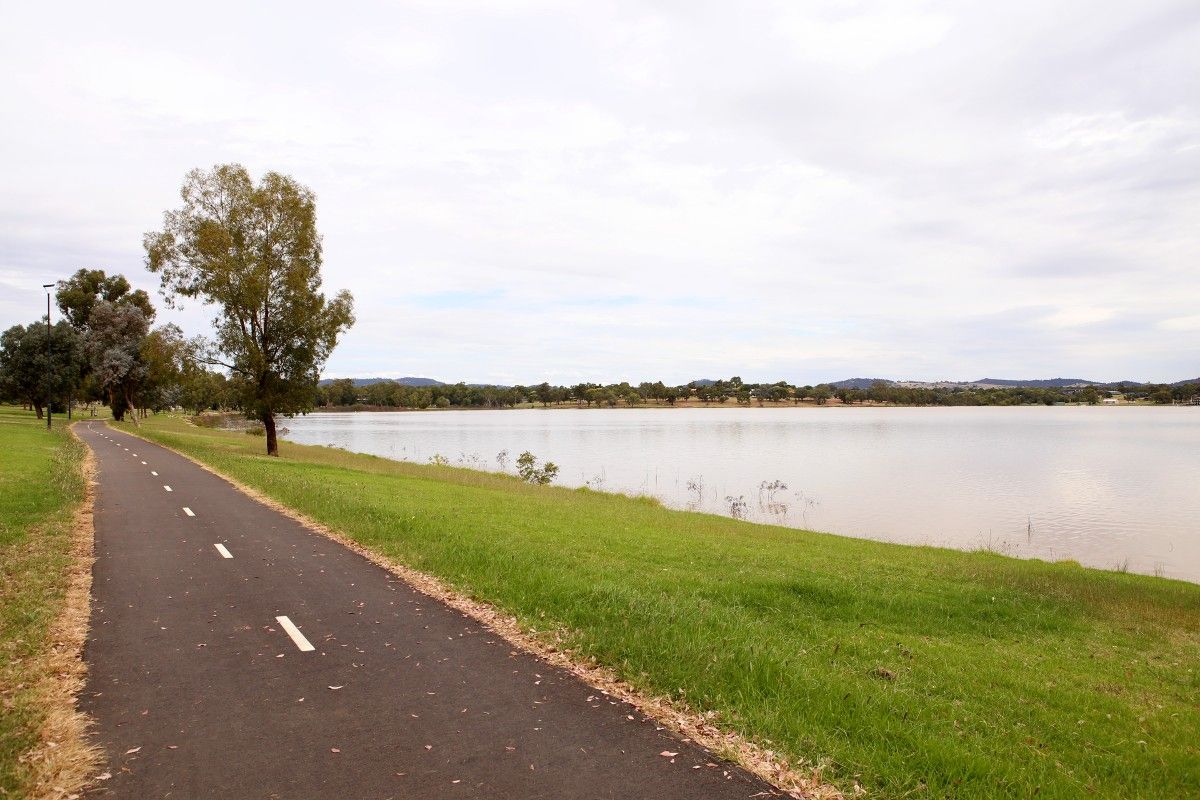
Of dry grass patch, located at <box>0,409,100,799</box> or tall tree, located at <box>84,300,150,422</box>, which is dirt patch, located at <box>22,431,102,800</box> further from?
tall tree, located at <box>84,300,150,422</box>

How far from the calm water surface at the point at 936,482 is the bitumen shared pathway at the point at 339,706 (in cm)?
2023

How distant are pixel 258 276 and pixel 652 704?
3398cm

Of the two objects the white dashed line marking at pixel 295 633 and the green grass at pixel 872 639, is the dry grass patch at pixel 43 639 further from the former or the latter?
the green grass at pixel 872 639

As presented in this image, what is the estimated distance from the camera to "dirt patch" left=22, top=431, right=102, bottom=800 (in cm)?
543

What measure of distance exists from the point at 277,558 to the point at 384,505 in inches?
222

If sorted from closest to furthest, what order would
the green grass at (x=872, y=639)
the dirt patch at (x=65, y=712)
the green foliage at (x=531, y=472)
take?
1. the dirt patch at (x=65, y=712)
2. the green grass at (x=872, y=639)
3. the green foliage at (x=531, y=472)

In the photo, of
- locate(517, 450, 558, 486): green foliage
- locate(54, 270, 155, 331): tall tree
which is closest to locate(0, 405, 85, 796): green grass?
locate(517, 450, 558, 486): green foliage

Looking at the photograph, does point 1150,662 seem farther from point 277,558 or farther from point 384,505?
point 384,505

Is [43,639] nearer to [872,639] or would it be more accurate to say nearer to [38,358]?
[872,639]

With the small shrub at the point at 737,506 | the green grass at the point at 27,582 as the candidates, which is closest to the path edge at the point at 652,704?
the green grass at the point at 27,582

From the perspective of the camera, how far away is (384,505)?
1894 cm

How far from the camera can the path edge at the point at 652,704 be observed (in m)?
5.61

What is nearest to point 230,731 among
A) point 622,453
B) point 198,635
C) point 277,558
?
point 198,635

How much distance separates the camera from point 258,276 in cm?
3519
